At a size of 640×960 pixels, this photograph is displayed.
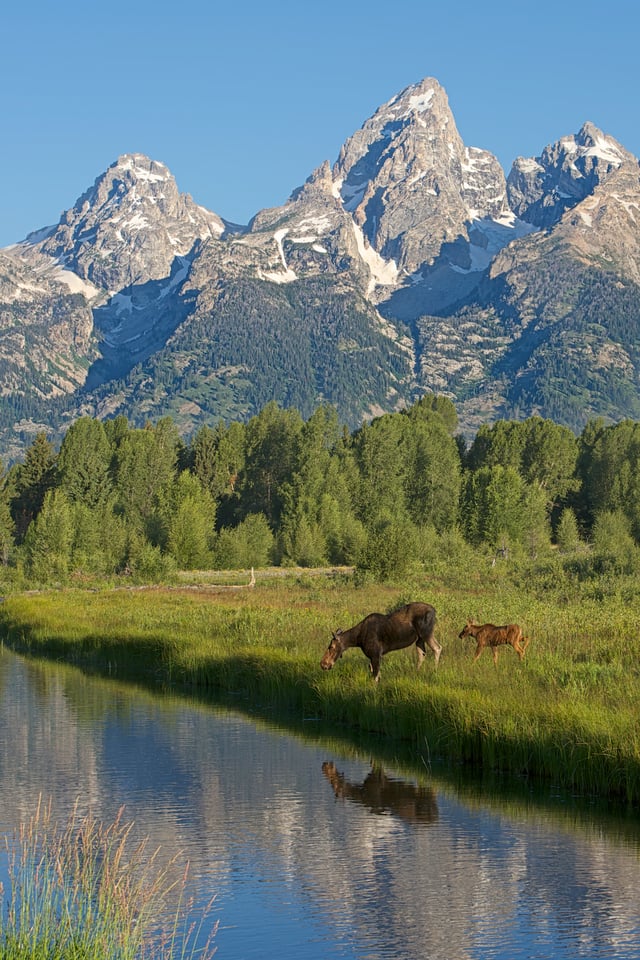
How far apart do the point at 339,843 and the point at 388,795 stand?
12.3ft

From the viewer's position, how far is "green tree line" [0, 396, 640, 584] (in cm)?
11119

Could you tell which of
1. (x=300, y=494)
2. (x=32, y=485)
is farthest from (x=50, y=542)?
(x=32, y=485)

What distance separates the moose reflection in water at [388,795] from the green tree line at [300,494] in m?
69.1

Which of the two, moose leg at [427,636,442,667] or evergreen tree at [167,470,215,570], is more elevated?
evergreen tree at [167,470,215,570]

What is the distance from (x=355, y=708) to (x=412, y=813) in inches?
363

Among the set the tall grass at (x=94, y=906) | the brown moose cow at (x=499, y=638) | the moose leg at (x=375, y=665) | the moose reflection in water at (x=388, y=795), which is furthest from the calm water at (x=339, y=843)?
the brown moose cow at (x=499, y=638)

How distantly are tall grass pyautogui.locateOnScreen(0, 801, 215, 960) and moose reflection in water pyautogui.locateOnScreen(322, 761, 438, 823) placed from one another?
16.4 ft

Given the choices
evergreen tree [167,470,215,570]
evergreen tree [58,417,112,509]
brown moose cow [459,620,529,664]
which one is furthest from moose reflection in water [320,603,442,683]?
evergreen tree [58,417,112,509]

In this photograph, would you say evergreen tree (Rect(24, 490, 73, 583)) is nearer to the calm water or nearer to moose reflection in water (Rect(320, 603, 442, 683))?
the calm water

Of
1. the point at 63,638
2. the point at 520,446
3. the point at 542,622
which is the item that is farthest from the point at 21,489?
the point at 542,622

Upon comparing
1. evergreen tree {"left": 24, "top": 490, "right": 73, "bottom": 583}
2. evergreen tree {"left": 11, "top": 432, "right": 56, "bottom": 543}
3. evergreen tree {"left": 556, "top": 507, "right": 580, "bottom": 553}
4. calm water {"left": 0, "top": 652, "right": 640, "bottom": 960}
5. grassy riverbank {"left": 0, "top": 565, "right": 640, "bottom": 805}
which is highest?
evergreen tree {"left": 11, "top": 432, "right": 56, "bottom": 543}

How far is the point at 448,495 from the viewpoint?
147m

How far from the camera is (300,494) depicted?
137 m

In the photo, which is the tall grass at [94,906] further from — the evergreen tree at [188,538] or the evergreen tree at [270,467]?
the evergreen tree at [270,467]
